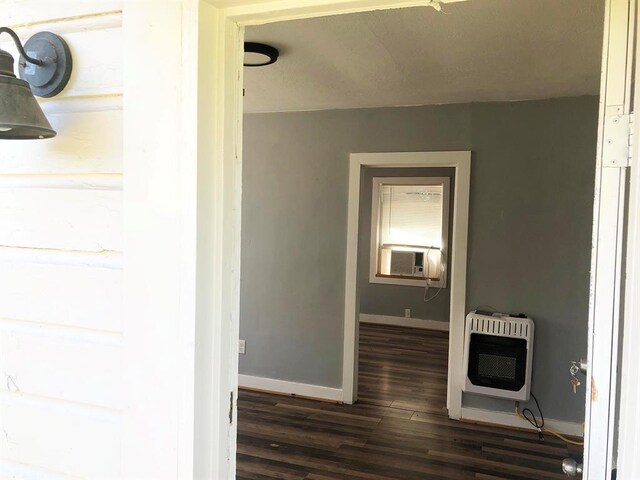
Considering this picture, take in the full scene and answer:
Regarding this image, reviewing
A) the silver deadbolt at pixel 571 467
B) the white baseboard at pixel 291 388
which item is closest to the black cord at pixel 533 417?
the white baseboard at pixel 291 388

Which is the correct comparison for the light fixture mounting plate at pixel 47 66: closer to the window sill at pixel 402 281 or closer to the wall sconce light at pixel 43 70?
the wall sconce light at pixel 43 70

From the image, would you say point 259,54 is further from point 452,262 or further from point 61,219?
point 452,262

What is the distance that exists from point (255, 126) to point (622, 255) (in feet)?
12.1

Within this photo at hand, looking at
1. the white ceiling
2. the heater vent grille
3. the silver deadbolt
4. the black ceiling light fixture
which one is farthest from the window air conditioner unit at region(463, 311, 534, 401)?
the silver deadbolt

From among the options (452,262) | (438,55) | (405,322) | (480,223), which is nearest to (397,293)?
(405,322)

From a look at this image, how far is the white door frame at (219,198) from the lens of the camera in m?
1.08

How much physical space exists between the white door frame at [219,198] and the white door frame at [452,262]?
270 centimetres

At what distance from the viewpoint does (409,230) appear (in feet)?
23.5

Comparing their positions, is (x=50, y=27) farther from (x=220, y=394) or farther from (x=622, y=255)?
(x=622, y=255)

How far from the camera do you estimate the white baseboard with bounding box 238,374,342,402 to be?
4.06 meters

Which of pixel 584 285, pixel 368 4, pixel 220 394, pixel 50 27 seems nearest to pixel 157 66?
pixel 50 27

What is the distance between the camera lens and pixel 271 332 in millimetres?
4273

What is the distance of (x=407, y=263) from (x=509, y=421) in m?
3.64

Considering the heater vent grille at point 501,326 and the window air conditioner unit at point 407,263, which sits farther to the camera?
the window air conditioner unit at point 407,263
